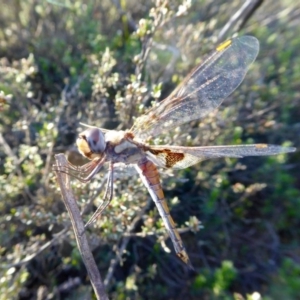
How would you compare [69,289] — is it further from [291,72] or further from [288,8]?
[288,8]

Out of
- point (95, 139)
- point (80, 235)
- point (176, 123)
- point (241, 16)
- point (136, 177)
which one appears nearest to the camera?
point (80, 235)

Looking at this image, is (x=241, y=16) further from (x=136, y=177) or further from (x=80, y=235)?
(x=80, y=235)

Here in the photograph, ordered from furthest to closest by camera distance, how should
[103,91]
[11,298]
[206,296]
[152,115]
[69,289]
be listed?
1. [206,296]
2. [69,289]
3. [103,91]
4. [11,298]
5. [152,115]

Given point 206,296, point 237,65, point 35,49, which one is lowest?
point 206,296

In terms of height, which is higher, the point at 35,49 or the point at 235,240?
the point at 35,49

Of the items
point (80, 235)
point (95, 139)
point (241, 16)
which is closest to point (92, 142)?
point (95, 139)

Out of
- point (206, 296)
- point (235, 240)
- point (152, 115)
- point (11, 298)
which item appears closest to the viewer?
point (152, 115)

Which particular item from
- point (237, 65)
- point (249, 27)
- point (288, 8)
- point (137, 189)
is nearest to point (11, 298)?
point (137, 189)
